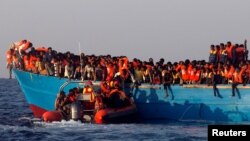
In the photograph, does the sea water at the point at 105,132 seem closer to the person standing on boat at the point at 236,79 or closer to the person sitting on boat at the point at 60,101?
the person sitting on boat at the point at 60,101

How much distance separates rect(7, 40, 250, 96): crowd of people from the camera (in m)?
34.2

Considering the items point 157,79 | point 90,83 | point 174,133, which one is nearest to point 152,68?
point 157,79

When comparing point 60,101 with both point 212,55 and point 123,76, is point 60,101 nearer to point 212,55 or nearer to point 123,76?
point 123,76

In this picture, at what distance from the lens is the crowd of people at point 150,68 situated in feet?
112

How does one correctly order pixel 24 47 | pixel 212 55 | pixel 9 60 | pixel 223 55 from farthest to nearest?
pixel 9 60
pixel 24 47
pixel 212 55
pixel 223 55

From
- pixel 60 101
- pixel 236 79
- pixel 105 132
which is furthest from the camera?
pixel 60 101

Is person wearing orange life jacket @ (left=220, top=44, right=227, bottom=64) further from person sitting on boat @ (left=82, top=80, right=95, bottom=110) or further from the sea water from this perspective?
person sitting on boat @ (left=82, top=80, right=95, bottom=110)

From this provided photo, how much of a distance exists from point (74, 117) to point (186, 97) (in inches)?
234

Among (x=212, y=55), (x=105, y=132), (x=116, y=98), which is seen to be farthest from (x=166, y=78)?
(x=105, y=132)

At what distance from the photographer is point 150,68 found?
3606 centimetres

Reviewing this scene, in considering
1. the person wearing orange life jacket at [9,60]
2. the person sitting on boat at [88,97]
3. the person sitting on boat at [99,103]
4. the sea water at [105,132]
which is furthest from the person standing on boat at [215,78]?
the person wearing orange life jacket at [9,60]

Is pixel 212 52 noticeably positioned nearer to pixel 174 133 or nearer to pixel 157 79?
pixel 157 79

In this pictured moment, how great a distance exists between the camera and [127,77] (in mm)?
36625

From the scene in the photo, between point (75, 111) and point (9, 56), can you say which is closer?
point (75, 111)
